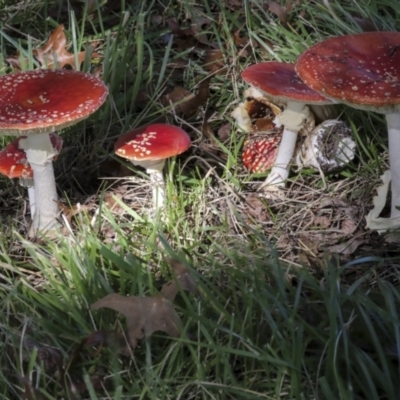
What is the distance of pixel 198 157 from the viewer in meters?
4.09

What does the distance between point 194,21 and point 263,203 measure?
1.95m

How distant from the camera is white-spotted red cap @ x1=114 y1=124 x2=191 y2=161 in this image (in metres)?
3.62

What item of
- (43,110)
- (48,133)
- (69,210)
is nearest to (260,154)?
(69,210)

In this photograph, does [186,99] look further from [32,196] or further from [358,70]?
[358,70]

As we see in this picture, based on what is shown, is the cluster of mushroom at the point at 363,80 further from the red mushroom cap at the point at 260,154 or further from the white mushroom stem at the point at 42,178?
the white mushroom stem at the point at 42,178

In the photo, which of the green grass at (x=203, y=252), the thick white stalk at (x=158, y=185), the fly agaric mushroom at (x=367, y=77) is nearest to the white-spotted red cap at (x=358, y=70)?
the fly agaric mushroom at (x=367, y=77)

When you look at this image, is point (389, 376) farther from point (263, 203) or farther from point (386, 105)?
point (263, 203)

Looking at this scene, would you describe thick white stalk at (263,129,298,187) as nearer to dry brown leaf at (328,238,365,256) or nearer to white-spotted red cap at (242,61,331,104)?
white-spotted red cap at (242,61,331,104)

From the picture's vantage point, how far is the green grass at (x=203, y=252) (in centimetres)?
251

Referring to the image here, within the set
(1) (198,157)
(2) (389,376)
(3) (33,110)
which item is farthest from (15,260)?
(2) (389,376)

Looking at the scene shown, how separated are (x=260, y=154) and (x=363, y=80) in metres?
1.21

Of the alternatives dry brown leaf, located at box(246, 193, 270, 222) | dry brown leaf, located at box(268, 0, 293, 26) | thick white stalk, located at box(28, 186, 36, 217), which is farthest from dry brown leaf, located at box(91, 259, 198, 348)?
dry brown leaf, located at box(268, 0, 293, 26)

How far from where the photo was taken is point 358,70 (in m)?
3.09

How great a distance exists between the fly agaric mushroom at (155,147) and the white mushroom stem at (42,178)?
0.41m
